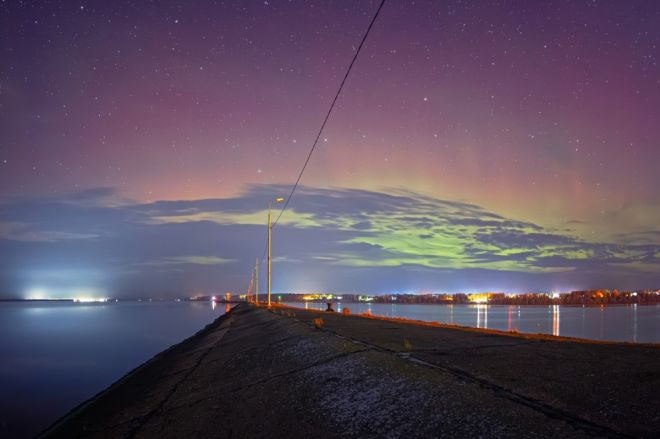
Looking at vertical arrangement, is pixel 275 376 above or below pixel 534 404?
below

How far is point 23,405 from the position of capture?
24297 millimetres

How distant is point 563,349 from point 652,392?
4057 mm

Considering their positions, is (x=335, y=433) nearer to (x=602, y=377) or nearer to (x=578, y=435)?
(x=578, y=435)

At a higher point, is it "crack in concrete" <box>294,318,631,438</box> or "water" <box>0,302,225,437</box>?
"crack in concrete" <box>294,318,631,438</box>

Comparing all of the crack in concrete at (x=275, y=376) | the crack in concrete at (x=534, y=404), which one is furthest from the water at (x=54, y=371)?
the crack in concrete at (x=534, y=404)

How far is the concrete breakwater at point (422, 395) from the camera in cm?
546

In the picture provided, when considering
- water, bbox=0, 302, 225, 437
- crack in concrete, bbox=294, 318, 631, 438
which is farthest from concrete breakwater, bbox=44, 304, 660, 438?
water, bbox=0, 302, 225, 437

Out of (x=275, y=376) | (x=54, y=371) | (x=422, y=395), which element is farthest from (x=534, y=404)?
(x=54, y=371)

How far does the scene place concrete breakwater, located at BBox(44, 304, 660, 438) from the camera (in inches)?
215

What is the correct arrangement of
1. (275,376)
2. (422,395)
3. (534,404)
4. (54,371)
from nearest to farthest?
Result: (534,404), (422,395), (275,376), (54,371)

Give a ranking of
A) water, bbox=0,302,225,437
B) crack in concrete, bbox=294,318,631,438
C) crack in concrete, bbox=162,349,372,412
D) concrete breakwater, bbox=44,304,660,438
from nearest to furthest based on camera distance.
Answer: crack in concrete, bbox=294,318,631,438, concrete breakwater, bbox=44,304,660,438, crack in concrete, bbox=162,349,372,412, water, bbox=0,302,225,437

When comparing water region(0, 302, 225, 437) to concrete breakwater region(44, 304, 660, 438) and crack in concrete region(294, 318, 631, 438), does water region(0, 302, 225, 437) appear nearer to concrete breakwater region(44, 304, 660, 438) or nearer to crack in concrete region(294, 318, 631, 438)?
concrete breakwater region(44, 304, 660, 438)

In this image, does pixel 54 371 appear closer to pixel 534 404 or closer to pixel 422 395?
pixel 422 395

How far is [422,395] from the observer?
680cm
